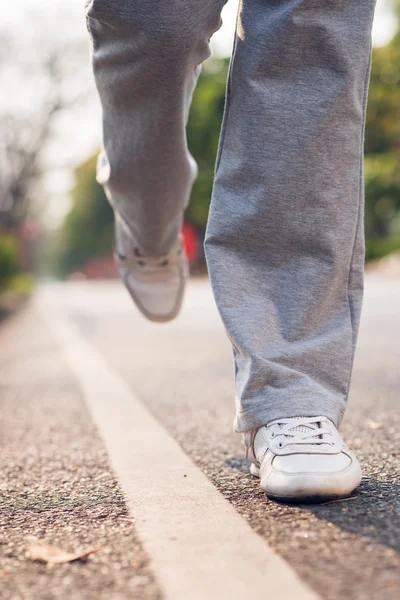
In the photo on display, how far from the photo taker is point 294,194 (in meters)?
1.43

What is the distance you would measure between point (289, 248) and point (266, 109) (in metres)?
0.26

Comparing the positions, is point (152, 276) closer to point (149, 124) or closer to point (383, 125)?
point (149, 124)

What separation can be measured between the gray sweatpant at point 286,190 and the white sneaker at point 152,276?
3.60 feet

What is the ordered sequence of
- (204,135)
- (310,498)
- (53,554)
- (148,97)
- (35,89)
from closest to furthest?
(53,554)
(310,498)
(148,97)
(35,89)
(204,135)

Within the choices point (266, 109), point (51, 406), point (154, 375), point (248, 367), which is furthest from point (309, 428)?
point (154, 375)

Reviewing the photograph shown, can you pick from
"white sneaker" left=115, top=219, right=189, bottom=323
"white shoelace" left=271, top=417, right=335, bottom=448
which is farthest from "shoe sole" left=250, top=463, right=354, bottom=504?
"white sneaker" left=115, top=219, right=189, bottom=323

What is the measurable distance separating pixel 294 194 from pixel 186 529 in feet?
2.12

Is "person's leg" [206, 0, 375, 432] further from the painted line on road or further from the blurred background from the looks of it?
the blurred background

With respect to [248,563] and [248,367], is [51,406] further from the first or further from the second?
[248,563]

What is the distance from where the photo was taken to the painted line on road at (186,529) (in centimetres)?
89

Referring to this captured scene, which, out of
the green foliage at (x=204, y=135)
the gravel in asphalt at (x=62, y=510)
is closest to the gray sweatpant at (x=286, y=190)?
the gravel in asphalt at (x=62, y=510)

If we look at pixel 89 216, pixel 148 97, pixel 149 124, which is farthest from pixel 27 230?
pixel 148 97

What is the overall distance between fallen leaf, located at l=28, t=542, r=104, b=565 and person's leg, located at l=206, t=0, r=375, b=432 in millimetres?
451

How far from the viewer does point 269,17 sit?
1416mm
